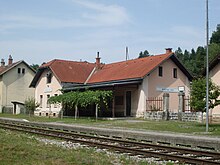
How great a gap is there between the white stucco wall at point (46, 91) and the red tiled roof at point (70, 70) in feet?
3.46

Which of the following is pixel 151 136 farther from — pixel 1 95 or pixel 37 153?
pixel 1 95

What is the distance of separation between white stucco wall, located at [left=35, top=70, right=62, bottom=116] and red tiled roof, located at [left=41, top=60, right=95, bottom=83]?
1.05 metres

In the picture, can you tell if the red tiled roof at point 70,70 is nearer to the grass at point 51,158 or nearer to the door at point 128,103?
the door at point 128,103

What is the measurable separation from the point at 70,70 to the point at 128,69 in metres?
9.02

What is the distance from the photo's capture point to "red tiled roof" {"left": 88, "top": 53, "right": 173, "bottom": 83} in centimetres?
3541

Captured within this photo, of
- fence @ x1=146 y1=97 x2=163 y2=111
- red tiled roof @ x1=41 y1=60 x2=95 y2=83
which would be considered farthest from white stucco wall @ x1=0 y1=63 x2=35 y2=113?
fence @ x1=146 y1=97 x2=163 y2=111

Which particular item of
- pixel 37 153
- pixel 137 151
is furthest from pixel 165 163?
pixel 37 153

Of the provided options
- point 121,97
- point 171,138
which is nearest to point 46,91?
point 121,97

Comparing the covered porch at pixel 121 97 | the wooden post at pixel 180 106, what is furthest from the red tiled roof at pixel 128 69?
the wooden post at pixel 180 106

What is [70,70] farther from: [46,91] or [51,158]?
[51,158]

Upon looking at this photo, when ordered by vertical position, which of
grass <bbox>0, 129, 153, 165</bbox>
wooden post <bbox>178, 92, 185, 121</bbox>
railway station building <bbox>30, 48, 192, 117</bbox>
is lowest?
grass <bbox>0, 129, 153, 165</bbox>

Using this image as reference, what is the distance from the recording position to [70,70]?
4488cm

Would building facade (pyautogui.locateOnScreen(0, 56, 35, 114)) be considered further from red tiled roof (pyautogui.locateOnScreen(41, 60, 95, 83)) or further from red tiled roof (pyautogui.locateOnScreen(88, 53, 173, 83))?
red tiled roof (pyautogui.locateOnScreen(88, 53, 173, 83))

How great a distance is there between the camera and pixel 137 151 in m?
12.3
